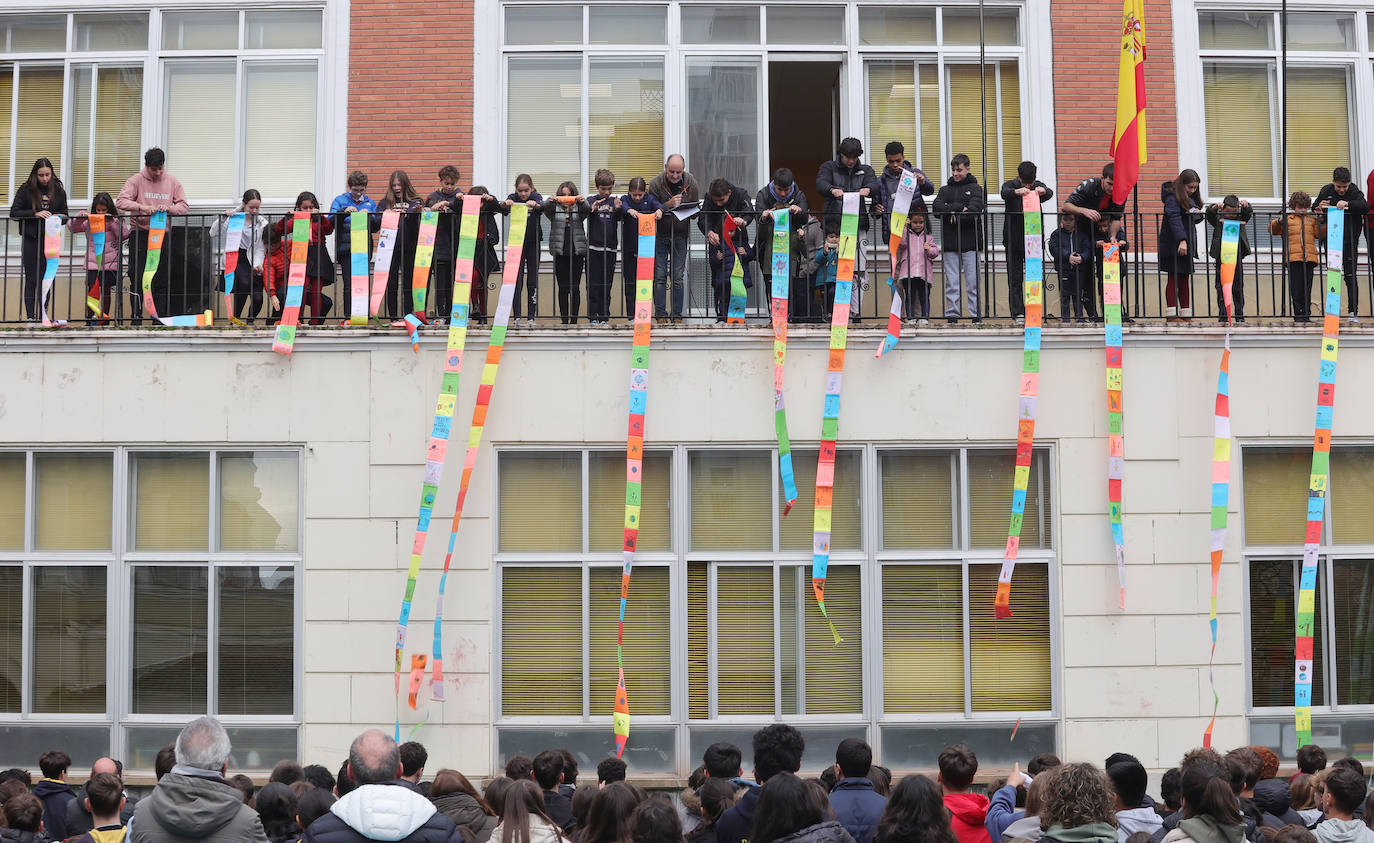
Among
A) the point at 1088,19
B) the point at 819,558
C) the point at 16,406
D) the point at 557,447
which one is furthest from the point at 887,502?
the point at 16,406

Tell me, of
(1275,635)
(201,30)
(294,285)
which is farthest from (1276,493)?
(201,30)

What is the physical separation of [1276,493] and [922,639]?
10.7ft

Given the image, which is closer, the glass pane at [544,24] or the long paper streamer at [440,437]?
the long paper streamer at [440,437]

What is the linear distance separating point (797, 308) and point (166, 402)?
537cm

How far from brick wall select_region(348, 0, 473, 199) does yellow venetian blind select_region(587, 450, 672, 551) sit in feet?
10.8

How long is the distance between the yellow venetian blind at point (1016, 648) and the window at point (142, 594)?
5.68 m

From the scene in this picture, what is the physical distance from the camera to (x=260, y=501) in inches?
478

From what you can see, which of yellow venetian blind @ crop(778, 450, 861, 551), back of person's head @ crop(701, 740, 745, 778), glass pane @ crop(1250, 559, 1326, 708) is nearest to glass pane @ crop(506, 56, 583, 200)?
yellow venetian blind @ crop(778, 450, 861, 551)

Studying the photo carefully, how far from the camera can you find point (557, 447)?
39.6 ft

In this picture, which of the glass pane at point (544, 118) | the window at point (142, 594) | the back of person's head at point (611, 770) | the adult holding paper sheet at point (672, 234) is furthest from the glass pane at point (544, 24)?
the back of person's head at point (611, 770)

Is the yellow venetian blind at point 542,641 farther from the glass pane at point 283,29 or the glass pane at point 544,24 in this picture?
the glass pane at point 283,29

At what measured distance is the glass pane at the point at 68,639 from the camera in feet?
39.6

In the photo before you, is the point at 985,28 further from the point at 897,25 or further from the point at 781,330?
the point at 781,330

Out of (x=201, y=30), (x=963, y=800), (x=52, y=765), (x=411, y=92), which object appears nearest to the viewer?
(x=963, y=800)
